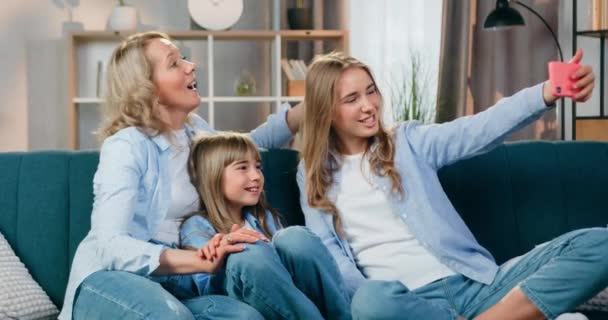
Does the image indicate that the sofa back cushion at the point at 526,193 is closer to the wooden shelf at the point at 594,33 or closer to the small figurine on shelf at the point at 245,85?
the wooden shelf at the point at 594,33

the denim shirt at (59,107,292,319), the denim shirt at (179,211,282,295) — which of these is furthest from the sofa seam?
the denim shirt at (59,107,292,319)

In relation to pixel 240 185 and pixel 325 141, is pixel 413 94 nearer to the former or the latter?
pixel 325 141

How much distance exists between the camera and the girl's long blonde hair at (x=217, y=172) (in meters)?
2.38

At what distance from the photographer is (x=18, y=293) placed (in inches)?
88.8

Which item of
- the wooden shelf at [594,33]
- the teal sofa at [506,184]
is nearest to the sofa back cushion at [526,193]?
the teal sofa at [506,184]

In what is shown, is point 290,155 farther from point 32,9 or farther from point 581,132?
point 32,9

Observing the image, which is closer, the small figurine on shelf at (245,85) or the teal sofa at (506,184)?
the teal sofa at (506,184)

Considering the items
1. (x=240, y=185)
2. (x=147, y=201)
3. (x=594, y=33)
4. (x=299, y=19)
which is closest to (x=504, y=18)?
(x=594, y=33)

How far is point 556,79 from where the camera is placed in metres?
2.12

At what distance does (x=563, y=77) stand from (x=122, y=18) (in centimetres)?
361

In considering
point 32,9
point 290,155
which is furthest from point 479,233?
point 32,9

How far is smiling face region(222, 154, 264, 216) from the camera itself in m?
2.41

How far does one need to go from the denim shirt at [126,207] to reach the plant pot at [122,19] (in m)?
3.10

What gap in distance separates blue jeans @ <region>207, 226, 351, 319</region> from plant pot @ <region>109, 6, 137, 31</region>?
3360 mm
